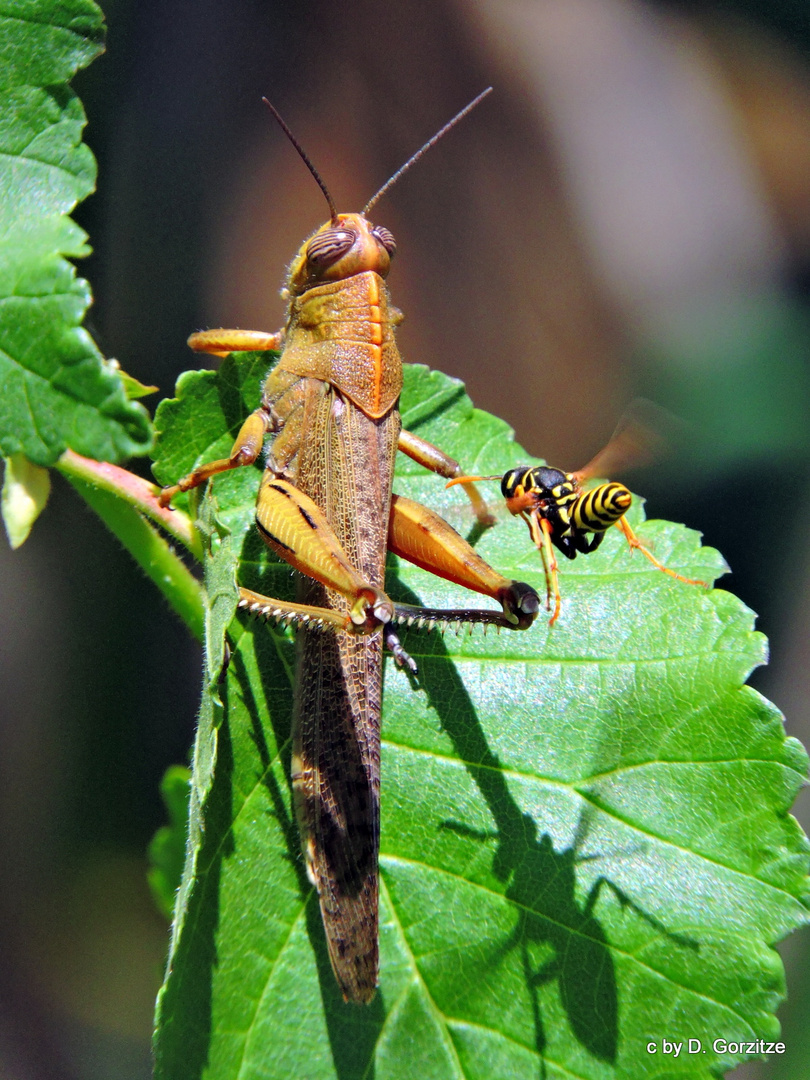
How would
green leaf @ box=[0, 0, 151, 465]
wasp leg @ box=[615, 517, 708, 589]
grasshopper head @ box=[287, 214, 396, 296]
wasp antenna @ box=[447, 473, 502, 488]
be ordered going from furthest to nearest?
grasshopper head @ box=[287, 214, 396, 296] → wasp antenna @ box=[447, 473, 502, 488] → wasp leg @ box=[615, 517, 708, 589] → green leaf @ box=[0, 0, 151, 465]

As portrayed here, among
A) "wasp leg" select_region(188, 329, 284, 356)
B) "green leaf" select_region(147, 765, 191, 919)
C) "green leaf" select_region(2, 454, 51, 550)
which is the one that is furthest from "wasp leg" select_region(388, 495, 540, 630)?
"green leaf" select_region(147, 765, 191, 919)

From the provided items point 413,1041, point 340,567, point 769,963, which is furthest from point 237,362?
point 769,963

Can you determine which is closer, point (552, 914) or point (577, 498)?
point (552, 914)

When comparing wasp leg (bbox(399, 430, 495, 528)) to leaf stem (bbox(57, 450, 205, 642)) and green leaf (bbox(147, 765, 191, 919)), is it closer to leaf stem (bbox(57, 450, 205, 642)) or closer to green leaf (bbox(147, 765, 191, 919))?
leaf stem (bbox(57, 450, 205, 642))

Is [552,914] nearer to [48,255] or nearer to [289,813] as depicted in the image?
[289,813]

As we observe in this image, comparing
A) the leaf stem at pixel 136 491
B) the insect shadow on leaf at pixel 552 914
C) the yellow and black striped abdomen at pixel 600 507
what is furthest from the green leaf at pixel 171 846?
the yellow and black striped abdomen at pixel 600 507

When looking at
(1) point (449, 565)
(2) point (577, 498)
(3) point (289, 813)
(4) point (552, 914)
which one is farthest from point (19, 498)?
(4) point (552, 914)
